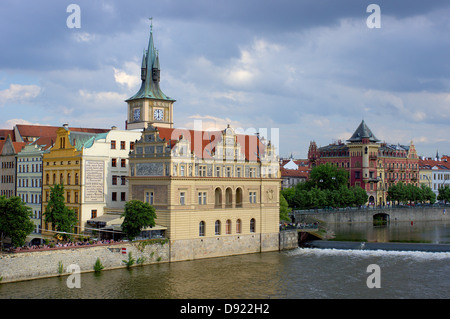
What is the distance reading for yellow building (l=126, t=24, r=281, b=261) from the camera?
68.6 m

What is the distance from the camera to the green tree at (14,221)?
59.3 m

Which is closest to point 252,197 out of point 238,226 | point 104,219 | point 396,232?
point 238,226

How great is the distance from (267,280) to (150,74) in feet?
140

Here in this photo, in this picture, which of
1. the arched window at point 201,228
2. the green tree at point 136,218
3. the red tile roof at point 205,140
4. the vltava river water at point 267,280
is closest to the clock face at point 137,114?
the red tile roof at point 205,140

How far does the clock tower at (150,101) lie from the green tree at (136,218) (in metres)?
26.3

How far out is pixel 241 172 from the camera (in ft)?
250

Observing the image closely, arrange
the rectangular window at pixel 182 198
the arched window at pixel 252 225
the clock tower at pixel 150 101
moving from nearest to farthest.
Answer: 1. the rectangular window at pixel 182 198
2. the arched window at pixel 252 225
3. the clock tower at pixel 150 101

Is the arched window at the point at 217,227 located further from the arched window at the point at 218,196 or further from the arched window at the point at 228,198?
the arched window at the point at 218,196

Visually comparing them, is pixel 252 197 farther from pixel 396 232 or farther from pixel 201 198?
pixel 396 232

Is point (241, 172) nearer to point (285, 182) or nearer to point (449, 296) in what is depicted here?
point (449, 296)

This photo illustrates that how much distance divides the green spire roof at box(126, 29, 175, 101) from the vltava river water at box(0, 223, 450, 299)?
30606mm

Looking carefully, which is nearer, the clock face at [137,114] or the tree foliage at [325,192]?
the clock face at [137,114]

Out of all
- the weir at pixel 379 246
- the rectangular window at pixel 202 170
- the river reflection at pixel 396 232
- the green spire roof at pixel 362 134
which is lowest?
the river reflection at pixel 396 232

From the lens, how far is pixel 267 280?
59.6 m
